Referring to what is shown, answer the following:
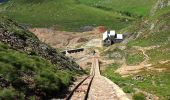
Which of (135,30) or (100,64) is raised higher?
(135,30)

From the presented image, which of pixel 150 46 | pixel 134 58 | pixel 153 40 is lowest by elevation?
pixel 134 58

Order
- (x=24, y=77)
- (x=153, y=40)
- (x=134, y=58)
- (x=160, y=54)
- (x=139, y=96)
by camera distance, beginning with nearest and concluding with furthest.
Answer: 1. (x=24, y=77)
2. (x=139, y=96)
3. (x=160, y=54)
4. (x=134, y=58)
5. (x=153, y=40)

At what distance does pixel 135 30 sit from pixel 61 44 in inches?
2301

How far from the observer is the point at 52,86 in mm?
33312

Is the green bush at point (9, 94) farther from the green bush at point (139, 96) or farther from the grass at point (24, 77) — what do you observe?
the green bush at point (139, 96)

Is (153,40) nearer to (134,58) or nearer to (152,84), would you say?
(134,58)

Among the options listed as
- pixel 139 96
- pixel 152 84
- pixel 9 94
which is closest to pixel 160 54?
pixel 152 84

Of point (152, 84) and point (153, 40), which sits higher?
point (153, 40)

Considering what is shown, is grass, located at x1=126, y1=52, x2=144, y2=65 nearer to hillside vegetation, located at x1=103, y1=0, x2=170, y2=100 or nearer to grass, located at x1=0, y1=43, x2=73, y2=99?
hillside vegetation, located at x1=103, y1=0, x2=170, y2=100

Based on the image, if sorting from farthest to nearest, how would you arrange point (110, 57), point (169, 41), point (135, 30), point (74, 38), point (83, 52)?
point (74, 38) < point (83, 52) < point (135, 30) < point (110, 57) < point (169, 41)

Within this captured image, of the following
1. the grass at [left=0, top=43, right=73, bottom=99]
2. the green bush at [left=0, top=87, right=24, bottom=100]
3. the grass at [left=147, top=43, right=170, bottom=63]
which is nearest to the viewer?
the green bush at [left=0, top=87, right=24, bottom=100]

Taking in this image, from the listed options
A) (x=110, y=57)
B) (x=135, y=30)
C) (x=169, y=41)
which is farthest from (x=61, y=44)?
(x=169, y=41)

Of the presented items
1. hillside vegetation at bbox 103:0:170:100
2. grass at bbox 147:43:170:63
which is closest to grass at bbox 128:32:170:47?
hillside vegetation at bbox 103:0:170:100

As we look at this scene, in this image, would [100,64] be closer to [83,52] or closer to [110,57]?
[110,57]
